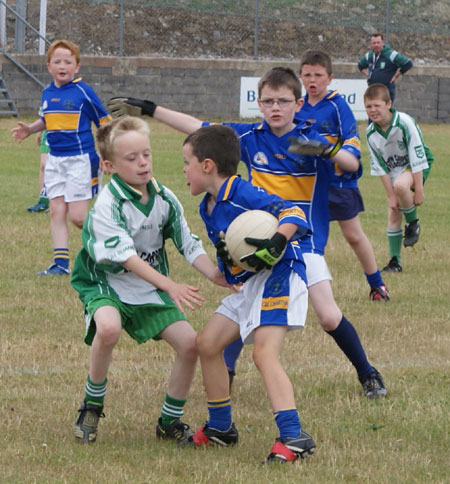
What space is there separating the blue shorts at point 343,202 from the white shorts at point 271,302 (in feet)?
10.6

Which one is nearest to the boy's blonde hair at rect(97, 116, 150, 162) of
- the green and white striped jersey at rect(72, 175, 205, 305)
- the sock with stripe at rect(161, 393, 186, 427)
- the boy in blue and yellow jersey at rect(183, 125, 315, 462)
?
the green and white striped jersey at rect(72, 175, 205, 305)

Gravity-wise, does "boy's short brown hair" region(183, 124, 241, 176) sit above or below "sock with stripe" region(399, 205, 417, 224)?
above

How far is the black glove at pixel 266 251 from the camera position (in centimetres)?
435

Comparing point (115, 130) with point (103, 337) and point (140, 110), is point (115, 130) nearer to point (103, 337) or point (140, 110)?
point (140, 110)

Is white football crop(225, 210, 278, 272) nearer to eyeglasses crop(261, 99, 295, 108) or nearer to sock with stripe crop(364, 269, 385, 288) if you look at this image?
eyeglasses crop(261, 99, 295, 108)

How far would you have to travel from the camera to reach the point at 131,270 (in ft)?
15.0

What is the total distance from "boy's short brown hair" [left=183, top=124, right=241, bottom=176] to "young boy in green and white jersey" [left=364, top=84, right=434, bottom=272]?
4.48 m

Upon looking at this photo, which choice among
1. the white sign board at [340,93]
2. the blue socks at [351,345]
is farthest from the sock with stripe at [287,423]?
the white sign board at [340,93]

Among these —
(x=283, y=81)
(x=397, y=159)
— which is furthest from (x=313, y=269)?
(x=397, y=159)

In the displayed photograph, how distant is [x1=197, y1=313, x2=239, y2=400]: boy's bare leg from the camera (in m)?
4.66

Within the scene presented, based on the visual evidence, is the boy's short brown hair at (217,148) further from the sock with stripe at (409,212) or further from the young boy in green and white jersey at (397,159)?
the sock with stripe at (409,212)

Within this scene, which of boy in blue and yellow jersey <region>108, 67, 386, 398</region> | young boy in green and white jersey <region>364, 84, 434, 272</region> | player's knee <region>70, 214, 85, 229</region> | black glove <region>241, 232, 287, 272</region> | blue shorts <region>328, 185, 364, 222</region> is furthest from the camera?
player's knee <region>70, 214, 85, 229</region>

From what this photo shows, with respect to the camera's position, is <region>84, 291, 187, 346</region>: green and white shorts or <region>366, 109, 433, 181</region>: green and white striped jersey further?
<region>366, 109, 433, 181</region>: green and white striped jersey

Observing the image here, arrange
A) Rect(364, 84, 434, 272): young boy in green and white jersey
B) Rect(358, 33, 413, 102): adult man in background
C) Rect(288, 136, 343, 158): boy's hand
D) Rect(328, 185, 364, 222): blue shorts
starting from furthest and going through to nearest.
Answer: Rect(358, 33, 413, 102): adult man in background → Rect(364, 84, 434, 272): young boy in green and white jersey → Rect(328, 185, 364, 222): blue shorts → Rect(288, 136, 343, 158): boy's hand
